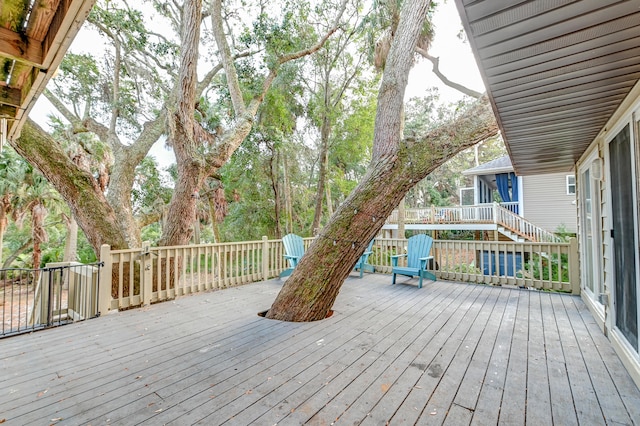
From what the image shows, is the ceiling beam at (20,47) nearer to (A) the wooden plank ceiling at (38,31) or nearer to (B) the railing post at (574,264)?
(A) the wooden plank ceiling at (38,31)

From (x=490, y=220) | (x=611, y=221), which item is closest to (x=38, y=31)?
(x=611, y=221)

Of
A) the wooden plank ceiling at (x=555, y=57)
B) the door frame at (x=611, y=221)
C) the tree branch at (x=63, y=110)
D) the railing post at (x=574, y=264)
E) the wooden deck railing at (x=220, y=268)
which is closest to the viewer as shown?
the wooden plank ceiling at (x=555, y=57)

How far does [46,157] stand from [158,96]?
5.33 meters

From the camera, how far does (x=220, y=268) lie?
5.30 metres

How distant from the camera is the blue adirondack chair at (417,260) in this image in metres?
5.21

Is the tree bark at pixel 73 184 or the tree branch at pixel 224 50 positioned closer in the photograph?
the tree bark at pixel 73 184

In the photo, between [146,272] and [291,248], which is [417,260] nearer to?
[291,248]

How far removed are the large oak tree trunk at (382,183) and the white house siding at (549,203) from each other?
31.6ft

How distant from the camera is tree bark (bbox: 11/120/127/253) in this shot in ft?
13.3

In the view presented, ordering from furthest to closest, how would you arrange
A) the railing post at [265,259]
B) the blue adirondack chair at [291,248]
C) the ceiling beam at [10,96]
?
the railing post at [265,259] → the blue adirondack chair at [291,248] → the ceiling beam at [10,96]

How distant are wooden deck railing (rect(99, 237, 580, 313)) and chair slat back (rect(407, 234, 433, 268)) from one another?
2.01 feet

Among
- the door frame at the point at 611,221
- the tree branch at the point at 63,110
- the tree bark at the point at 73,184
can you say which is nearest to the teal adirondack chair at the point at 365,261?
the door frame at the point at 611,221

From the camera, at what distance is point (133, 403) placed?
73.0 inches

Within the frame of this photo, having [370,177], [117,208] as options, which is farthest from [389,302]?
[117,208]
